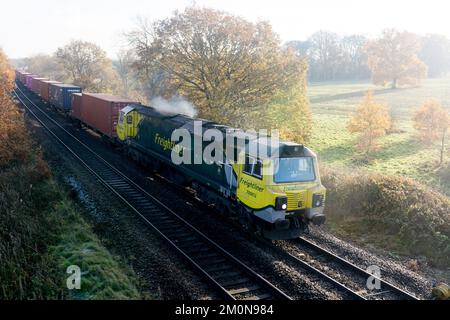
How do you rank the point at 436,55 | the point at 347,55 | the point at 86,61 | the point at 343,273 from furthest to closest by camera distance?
Answer: the point at 347,55 < the point at 436,55 < the point at 86,61 < the point at 343,273

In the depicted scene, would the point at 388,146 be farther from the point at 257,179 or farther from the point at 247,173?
the point at 257,179

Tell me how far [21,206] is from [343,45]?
131 m

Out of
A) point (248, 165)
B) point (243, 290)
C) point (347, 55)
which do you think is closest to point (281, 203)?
point (248, 165)

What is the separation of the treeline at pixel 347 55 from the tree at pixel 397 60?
1820 cm

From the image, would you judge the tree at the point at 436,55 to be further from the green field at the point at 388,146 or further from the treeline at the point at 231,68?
the treeline at the point at 231,68

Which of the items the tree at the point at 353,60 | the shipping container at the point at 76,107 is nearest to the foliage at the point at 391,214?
the shipping container at the point at 76,107

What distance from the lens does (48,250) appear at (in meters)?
11.3

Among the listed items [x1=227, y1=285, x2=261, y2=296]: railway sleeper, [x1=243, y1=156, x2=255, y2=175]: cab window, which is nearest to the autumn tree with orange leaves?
[x1=243, y1=156, x2=255, y2=175]: cab window

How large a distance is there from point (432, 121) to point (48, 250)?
122 feet

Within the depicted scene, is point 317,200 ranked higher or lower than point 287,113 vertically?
lower

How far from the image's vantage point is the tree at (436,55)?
104m

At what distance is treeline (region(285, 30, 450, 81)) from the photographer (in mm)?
104750

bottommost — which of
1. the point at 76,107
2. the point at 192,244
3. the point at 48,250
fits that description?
the point at 192,244
